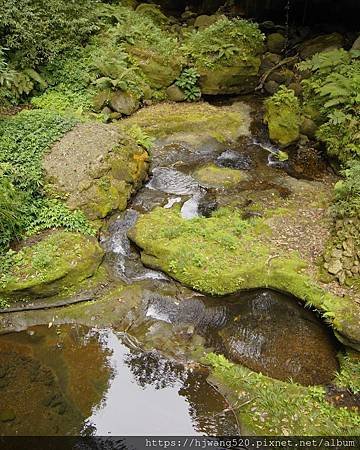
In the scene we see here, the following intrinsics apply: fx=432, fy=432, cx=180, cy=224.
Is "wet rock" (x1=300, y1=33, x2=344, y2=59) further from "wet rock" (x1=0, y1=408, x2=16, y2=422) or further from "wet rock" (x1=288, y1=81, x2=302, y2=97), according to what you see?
"wet rock" (x1=0, y1=408, x2=16, y2=422)

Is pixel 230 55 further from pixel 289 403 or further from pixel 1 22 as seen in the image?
pixel 289 403

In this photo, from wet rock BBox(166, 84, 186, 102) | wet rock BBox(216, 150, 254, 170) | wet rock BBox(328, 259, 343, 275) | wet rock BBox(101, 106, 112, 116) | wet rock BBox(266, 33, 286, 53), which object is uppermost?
wet rock BBox(266, 33, 286, 53)

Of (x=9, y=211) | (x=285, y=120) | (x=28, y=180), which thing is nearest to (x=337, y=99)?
(x=285, y=120)

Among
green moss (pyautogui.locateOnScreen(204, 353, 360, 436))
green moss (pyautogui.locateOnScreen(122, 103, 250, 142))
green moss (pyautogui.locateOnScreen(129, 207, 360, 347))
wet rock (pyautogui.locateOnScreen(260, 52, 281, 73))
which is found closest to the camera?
green moss (pyautogui.locateOnScreen(204, 353, 360, 436))

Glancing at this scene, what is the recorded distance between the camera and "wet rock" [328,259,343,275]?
773cm

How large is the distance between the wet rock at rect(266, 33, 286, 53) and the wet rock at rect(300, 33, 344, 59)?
2.53 feet

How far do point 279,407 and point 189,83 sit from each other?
11.2 meters

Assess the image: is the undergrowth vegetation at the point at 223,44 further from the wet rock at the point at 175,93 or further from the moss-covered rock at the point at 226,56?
the wet rock at the point at 175,93

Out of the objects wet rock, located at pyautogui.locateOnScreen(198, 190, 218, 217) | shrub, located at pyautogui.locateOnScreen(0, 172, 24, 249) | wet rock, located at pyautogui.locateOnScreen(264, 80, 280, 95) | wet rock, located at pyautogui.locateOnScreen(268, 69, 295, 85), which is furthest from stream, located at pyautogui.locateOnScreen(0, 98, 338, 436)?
wet rock, located at pyautogui.locateOnScreen(268, 69, 295, 85)

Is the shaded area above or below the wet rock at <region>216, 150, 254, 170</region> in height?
below

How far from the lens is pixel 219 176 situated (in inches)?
440

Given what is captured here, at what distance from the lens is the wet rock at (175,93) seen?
47.7 ft

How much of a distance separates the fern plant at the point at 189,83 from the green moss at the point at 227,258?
21.6ft

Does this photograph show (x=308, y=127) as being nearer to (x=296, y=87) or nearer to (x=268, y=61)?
(x=296, y=87)
